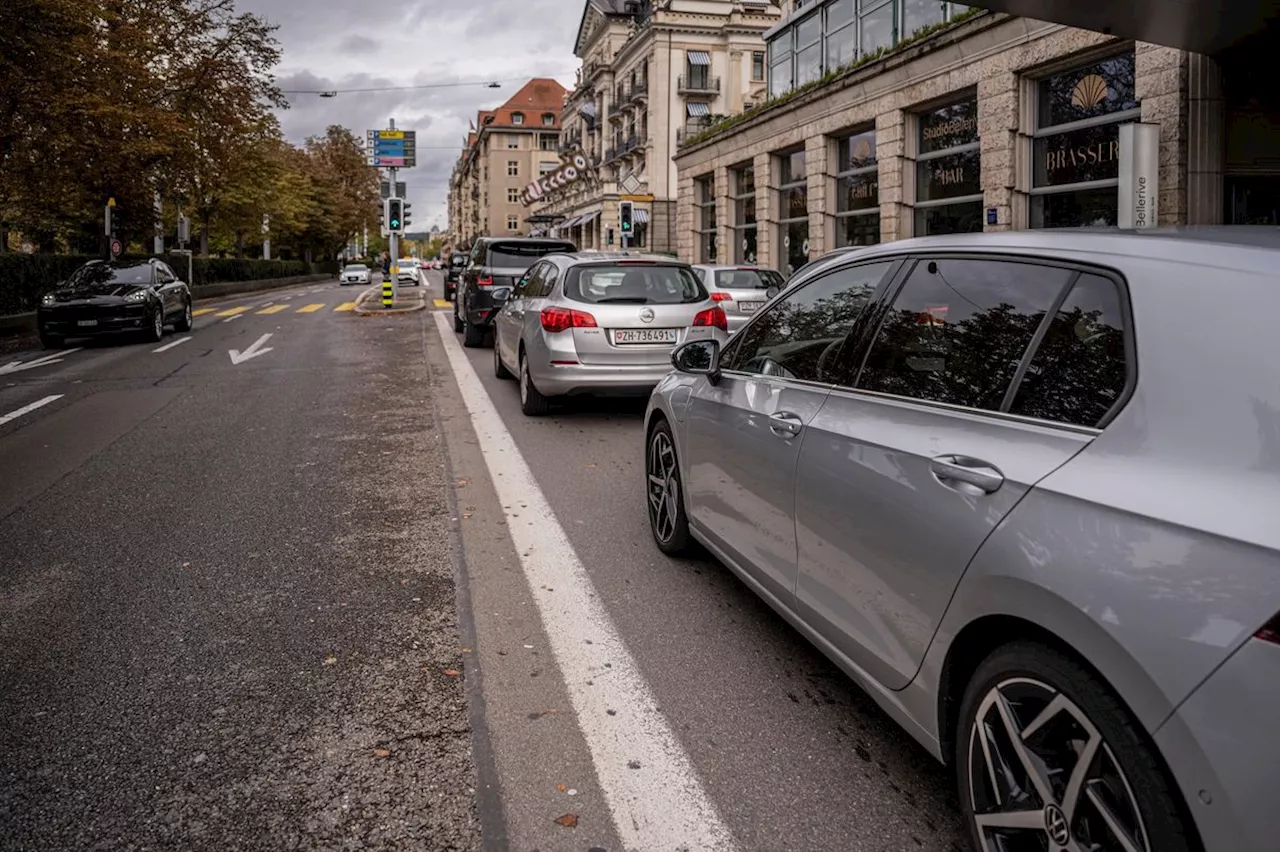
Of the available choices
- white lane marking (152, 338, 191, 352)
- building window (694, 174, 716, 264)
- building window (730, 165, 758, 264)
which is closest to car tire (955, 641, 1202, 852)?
white lane marking (152, 338, 191, 352)

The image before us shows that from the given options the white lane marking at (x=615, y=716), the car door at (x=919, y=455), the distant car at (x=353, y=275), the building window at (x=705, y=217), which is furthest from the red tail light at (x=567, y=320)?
the distant car at (x=353, y=275)

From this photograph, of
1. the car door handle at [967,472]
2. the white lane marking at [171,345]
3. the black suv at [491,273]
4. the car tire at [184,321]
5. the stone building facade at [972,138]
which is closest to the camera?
the car door handle at [967,472]

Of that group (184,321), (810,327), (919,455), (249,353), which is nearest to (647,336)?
(810,327)

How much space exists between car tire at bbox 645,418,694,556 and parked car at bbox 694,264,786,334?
516 inches

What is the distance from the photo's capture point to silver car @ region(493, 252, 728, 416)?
9117 mm

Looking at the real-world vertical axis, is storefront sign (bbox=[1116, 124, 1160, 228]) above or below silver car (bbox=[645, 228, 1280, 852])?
above

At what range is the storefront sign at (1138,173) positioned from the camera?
12.8 m

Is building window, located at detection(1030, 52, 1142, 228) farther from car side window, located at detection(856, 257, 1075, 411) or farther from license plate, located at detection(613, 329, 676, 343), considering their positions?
car side window, located at detection(856, 257, 1075, 411)

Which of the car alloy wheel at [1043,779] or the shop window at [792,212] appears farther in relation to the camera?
the shop window at [792,212]

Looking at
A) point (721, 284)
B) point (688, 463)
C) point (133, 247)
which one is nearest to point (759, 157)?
point (721, 284)

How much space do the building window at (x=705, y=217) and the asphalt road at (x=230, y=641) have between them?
27314 mm

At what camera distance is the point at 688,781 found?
9.64 feet

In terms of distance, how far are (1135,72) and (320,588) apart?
15135 millimetres

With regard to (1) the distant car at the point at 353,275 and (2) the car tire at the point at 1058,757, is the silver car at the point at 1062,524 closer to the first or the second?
(2) the car tire at the point at 1058,757
